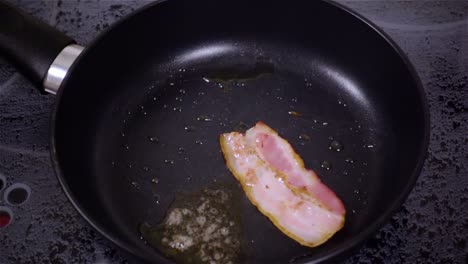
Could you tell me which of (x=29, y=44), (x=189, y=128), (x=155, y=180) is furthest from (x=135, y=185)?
(x=29, y=44)

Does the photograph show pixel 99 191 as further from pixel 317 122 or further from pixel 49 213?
pixel 317 122

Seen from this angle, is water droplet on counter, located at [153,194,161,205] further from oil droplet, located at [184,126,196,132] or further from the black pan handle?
the black pan handle

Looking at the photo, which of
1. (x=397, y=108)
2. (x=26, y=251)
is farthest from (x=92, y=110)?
(x=397, y=108)

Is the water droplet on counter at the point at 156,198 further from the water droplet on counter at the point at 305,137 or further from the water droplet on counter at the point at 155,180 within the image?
the water droplet on counter at the point at 305,137

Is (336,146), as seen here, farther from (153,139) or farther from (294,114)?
(153,139)

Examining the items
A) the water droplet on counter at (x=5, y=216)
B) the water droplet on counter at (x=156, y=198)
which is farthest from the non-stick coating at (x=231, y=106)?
the water droplet on counter at (x=5, y=216)
